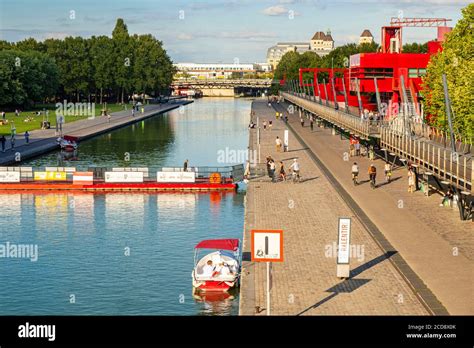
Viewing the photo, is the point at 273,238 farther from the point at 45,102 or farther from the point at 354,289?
the point at 45,102

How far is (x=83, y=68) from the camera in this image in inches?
5531

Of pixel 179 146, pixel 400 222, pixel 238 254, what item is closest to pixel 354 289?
pixel 238 254

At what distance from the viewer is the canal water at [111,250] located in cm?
2238

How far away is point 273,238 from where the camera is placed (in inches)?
750

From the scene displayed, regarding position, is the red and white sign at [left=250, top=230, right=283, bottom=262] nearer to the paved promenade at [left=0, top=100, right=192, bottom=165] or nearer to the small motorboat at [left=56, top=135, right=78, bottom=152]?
the paved promenade at [left=0, top=100, right=192, bottom=165]

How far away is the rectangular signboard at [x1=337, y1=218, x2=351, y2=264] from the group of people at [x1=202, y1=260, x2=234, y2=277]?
313 centimetres

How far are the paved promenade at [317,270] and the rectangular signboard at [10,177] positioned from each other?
12368mm

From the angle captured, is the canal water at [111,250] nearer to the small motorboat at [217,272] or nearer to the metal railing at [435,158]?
the small motorboat at [217,272]

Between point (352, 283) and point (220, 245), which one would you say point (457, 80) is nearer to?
point (220, 245)

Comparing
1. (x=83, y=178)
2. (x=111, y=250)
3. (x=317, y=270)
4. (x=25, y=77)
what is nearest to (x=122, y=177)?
(x=83, y=178)

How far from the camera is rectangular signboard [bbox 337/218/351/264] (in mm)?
21703

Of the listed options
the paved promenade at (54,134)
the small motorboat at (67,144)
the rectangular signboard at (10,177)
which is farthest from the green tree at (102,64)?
the rectangular signboard at (10,177)

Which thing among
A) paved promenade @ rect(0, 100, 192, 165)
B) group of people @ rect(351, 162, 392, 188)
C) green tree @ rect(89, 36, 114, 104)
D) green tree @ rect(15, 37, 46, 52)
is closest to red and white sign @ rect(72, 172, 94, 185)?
paved promenade @ rect(0, 100, 192, 165)

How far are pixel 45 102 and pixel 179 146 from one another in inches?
3129
